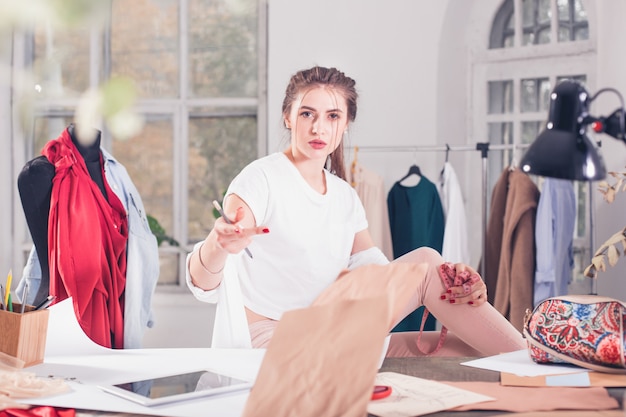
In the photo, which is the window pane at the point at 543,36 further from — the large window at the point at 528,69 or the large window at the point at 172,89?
the large window at the point at 172,89

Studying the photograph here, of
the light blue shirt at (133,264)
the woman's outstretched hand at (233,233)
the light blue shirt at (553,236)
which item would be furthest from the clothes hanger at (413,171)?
the woman's outstretched hand at (233,233)

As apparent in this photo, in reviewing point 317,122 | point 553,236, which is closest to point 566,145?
point 317,122

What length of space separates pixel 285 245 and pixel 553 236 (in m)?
1.75

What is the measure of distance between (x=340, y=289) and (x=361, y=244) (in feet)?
4.05

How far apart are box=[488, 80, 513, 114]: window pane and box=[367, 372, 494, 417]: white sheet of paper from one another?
312 cm

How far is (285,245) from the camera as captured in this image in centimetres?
228

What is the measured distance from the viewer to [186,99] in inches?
185

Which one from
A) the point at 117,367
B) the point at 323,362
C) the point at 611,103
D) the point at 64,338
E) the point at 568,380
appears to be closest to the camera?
the point at 323,362

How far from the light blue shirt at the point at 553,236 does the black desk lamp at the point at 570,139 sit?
8.02ft

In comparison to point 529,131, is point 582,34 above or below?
above

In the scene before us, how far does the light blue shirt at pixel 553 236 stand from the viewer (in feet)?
11.6

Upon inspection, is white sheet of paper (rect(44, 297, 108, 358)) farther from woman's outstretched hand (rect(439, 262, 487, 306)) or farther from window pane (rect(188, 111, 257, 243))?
window pane (rect(188, 111, 257, 243))

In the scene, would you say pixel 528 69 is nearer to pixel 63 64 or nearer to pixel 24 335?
pixel 63 64

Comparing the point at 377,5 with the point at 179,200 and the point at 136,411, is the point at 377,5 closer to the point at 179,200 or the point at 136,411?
the point at 179,200
